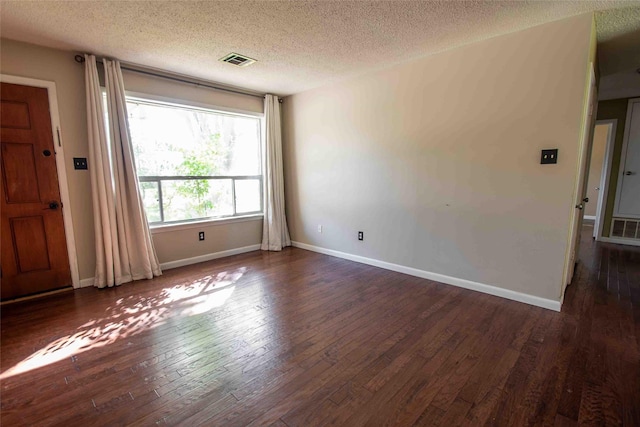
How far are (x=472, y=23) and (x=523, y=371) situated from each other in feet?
8.57

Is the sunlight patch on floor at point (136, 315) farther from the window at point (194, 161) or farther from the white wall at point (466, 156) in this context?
the white wall at point (466, 156)

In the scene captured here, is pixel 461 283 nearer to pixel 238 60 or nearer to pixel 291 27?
pixel 291 27

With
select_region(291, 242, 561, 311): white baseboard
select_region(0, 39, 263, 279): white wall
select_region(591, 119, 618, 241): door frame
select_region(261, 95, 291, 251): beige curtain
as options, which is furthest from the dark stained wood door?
select_region(591, 119, 618, 241): door frame

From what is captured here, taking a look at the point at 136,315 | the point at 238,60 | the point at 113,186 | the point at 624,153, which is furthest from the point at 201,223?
the point at 624,153

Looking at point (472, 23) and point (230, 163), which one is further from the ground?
point (472, 23)

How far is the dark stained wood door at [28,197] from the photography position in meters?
2.79

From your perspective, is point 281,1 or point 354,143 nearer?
point 281,1

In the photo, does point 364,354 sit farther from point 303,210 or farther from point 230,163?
point 230,163

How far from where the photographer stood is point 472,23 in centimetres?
246

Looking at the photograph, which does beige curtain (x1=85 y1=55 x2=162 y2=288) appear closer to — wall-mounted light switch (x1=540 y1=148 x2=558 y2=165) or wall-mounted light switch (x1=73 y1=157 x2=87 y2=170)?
wall-mounted light switch (x1=73 y1=157 x2=87 y2=170)

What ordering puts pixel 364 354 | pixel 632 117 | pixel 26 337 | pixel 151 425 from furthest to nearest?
pixel 632 117 < pixel 26 337 < pixel 364 354 < pixel 151 425

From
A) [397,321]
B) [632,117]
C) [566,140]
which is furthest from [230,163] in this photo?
[632,117]

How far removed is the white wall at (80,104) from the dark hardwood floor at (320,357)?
0.66m

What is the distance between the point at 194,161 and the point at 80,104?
1.31 meters
